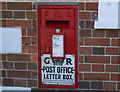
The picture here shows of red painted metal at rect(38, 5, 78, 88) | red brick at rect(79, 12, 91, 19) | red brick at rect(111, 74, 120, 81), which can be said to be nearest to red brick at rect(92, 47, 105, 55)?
red painted metal at rect(38, 5, 78, 88)

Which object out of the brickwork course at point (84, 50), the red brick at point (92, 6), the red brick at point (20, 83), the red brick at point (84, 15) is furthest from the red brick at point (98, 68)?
the red brick at point (20, 83)

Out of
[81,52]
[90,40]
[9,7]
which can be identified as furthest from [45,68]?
[9,7]

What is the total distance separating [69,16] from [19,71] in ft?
4.01

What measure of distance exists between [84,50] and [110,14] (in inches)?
27.1

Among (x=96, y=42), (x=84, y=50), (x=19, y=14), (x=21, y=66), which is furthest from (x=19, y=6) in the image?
(x=96, y=42)

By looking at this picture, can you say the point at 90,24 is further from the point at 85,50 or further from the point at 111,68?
the point at 111,68

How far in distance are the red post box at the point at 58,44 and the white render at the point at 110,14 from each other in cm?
40

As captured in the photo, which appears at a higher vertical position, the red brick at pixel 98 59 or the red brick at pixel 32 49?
the red brick at pixel 32 49

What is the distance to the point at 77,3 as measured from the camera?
3.40 meters

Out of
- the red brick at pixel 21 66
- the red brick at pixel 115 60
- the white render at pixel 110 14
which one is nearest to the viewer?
the white render at pixel 110 14

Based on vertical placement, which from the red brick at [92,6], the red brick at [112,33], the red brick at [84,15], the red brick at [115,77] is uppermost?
the red brick at [92,6]

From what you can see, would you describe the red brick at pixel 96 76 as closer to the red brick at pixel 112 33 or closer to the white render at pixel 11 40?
the red brick at pixel 112 33

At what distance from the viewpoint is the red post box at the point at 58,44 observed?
3.40 metres

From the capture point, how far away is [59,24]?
11.2 feet
